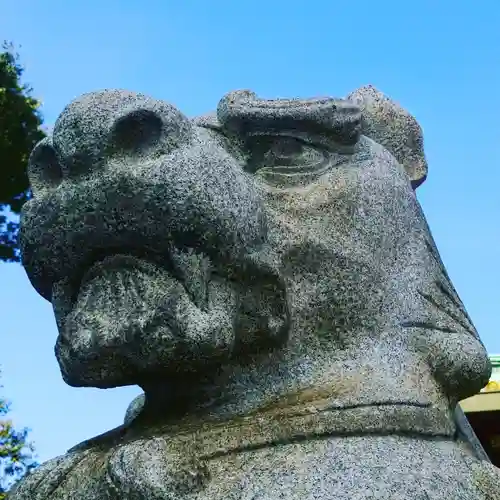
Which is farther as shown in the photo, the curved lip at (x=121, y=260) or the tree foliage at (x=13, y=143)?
the tree foliage at (x=13, y=143)

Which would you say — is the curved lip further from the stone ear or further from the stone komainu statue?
the stone ear

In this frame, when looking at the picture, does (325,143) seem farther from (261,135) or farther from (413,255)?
(413,255)

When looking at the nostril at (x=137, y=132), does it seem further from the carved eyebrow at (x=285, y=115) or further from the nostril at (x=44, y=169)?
the carved eyebrow at (x=285, y=115)

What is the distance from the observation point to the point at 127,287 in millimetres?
2121

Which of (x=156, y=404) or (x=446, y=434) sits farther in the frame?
(x=156, y=404)

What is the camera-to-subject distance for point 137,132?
2.17 metres

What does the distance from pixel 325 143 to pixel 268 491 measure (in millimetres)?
1065

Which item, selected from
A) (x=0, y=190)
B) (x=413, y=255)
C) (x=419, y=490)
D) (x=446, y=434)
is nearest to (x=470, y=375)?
(x=446, y=434)

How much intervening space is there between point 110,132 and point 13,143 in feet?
24.5

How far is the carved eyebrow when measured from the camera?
2.45 metres

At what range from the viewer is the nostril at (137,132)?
2.14m

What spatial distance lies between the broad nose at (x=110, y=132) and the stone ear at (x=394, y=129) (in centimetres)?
86

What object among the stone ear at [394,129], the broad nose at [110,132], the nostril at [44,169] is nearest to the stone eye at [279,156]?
the broad nose at [110,132]

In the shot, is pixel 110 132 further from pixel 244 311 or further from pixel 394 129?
pixel 394 129
